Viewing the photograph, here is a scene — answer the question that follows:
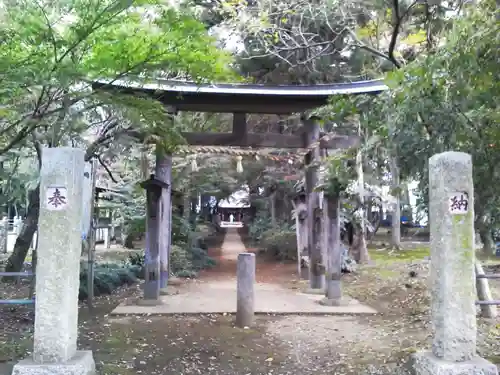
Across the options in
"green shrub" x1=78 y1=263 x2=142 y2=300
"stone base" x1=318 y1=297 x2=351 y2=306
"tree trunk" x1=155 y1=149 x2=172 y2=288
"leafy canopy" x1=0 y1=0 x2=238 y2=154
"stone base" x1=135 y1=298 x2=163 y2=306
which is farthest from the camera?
"tree trunk" x1=155 y1=149 x2=172 y2=288

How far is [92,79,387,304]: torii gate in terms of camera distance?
891 cm

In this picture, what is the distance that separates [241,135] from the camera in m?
9.78

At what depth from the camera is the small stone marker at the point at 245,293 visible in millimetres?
7113

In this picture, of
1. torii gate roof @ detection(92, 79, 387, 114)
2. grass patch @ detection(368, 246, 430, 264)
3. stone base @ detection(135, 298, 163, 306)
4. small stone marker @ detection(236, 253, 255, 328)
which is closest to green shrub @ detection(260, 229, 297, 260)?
grass patch @ detection(368, 246, 430, 264)

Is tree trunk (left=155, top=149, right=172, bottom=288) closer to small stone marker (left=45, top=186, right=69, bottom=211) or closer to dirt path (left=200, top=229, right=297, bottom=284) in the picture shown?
dirt path (left=200, top=229, right=297, bottom=284)

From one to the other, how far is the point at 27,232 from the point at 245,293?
4823 mm

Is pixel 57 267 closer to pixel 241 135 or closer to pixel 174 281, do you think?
pixel 241 135

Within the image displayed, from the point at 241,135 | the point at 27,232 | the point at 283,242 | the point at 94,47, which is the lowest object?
the point at 283,242

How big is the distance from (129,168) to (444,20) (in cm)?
1162

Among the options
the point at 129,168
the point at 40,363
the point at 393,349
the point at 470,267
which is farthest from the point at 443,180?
the point at 129,168

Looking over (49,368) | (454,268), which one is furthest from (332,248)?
(49,368)

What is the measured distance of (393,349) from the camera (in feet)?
19.0

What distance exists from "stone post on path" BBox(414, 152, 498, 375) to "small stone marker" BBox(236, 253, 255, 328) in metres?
3.26

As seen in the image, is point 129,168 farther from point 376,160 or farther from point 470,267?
point 470,267
